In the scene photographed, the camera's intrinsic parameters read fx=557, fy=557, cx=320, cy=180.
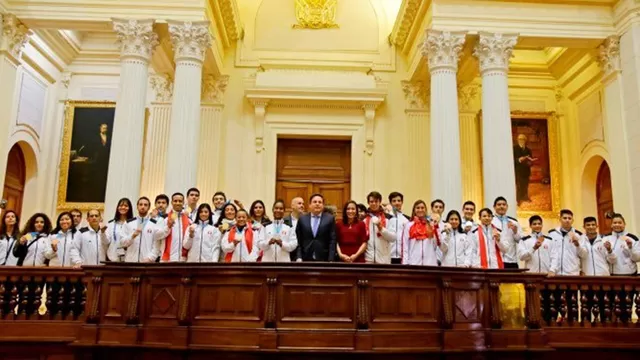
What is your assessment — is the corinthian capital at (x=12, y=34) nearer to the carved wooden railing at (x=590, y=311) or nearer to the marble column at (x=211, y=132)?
the marble column at (x=211, y=132)

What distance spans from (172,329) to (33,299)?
1.78m

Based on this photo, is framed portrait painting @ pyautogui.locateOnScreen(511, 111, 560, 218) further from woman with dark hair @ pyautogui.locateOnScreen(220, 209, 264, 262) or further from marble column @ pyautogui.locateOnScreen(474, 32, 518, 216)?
woman with dark hair @ pyautogui.locateOnScreen(220, 209, 264, 262)

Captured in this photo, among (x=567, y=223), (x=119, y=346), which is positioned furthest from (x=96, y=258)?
(x=567, y=223)

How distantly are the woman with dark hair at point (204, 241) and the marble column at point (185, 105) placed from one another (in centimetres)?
304

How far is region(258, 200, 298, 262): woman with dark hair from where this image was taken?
615cm

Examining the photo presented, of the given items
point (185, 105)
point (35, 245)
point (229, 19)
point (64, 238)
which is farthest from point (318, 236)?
point (229, 19)

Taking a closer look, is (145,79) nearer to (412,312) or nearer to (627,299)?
(412,312)

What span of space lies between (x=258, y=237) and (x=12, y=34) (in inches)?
271

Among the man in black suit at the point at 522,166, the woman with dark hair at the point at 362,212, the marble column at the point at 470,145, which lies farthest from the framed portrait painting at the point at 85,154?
the man in black suit at the point at 522,166

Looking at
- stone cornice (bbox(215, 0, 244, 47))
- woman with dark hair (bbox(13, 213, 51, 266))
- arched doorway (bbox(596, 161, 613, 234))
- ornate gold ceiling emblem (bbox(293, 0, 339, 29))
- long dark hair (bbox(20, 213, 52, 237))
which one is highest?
ornate gold ceiling emblem (bbox(293, 0, 339, 29))

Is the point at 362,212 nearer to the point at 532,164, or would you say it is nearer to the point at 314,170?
the point at 314,170

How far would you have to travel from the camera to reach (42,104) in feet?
40.5

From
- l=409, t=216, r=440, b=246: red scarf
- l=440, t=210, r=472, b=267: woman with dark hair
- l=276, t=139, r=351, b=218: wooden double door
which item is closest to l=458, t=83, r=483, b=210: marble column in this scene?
l=276, t=139, r=351, b=218: wooden double door

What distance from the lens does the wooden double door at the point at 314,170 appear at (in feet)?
40.1
